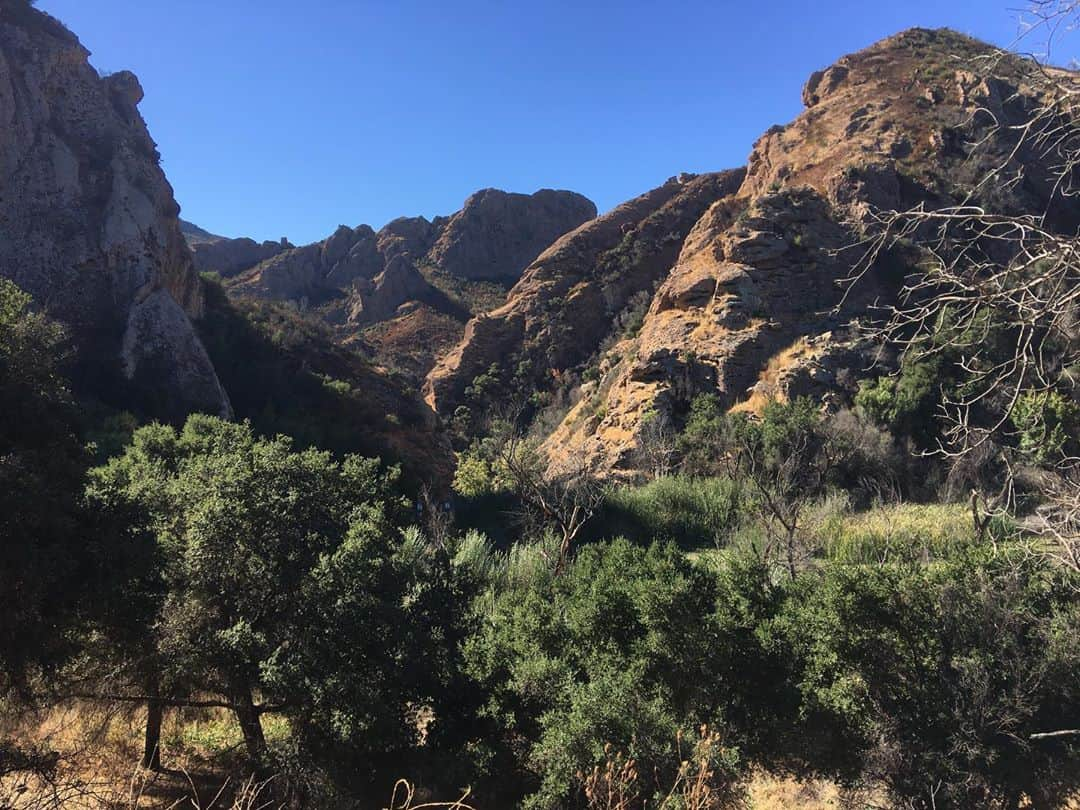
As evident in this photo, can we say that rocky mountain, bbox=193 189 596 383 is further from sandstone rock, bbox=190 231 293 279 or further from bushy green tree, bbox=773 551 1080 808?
bushy green tree, bbox=773 551 1080 808

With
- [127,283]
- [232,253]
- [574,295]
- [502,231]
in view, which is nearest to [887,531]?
[127,283]

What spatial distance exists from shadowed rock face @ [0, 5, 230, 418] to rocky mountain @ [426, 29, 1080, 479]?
16111 mm

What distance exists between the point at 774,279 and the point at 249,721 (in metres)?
26.0

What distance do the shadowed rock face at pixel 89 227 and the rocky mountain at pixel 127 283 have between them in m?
0.05

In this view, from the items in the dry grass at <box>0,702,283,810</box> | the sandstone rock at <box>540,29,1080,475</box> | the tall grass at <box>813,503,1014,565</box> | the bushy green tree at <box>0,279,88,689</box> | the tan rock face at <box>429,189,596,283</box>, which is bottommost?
the dry grass at <box>0,702,283,810</box>

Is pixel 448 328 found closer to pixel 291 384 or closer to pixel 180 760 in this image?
pixel 291 384

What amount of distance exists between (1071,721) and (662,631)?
379cm

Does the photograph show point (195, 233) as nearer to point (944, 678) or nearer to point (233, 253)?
point (233, 253)

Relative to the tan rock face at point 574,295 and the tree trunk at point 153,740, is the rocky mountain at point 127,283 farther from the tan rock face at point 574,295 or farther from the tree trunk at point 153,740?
the tan rock face at point 574,295

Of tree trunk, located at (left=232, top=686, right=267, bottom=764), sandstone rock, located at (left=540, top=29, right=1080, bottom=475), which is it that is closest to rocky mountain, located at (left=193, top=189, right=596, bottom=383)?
sandstone rock, located at (left=540, top=29, right=1080, bottom=475)

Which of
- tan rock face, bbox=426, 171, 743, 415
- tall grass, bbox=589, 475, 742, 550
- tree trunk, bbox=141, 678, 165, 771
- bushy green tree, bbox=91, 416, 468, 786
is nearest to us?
bushy green tree, bbox=91, 416, 468, 786

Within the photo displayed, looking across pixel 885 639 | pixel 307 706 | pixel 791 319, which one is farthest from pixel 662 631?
pixel 791 319

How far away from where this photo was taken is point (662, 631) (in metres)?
6.48

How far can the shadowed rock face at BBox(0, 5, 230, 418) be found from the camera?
21922mm
